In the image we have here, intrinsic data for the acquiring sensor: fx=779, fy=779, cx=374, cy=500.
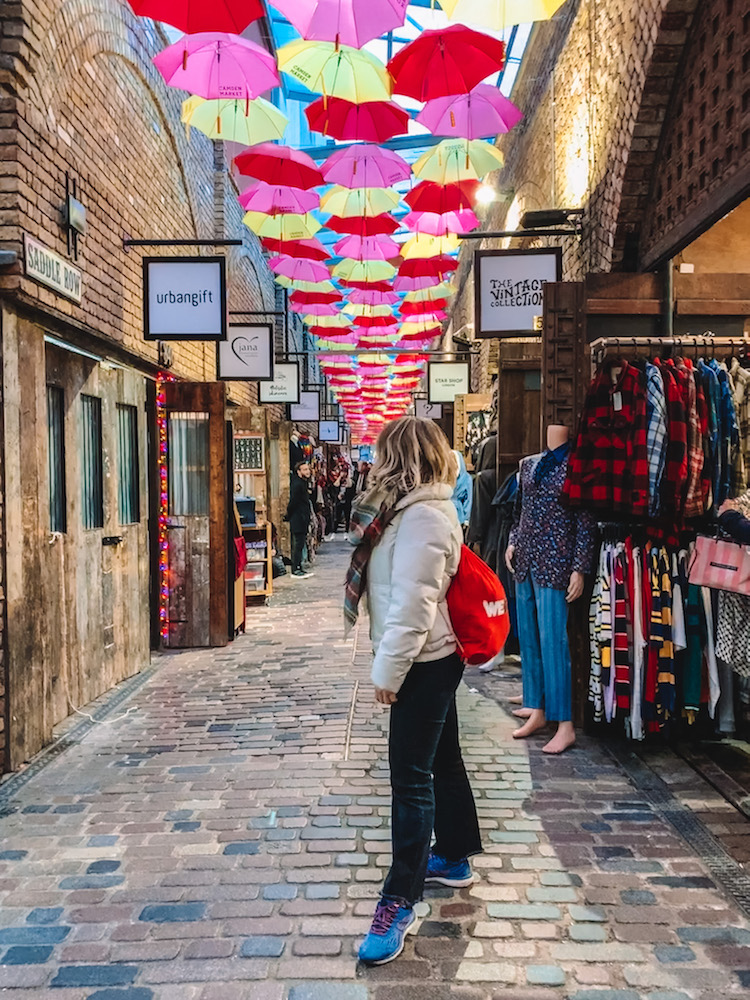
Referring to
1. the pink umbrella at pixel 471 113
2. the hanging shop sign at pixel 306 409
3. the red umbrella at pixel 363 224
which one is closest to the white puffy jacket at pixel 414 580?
the pink umbrella at pixel 471 113

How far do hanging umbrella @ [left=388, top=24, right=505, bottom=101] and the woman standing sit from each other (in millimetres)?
4755

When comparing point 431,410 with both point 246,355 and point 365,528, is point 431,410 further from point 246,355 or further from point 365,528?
point 365,528

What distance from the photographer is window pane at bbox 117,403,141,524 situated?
21.6 feet

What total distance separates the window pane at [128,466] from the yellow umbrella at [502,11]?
155 inches

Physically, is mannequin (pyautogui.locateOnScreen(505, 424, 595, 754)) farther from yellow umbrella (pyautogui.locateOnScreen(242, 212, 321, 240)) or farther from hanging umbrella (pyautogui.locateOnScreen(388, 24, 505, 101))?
yellow umbrella (pyautogui.locateOnScreen(242, 212, 321, 240))

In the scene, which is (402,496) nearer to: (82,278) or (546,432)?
(546,432)

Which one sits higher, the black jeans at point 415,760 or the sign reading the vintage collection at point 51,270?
the sign reading the vintage collection at point 51,270

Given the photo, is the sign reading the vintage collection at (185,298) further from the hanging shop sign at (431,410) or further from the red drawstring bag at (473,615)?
the hanging shop sign at (431,410)

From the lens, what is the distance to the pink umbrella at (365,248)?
10.6 m

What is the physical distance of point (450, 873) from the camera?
305 cm

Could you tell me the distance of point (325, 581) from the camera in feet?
40.6

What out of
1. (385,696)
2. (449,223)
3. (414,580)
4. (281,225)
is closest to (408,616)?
(414,580)

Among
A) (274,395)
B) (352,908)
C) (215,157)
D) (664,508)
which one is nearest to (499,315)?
(664,508)

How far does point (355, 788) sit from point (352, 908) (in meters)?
1.14
